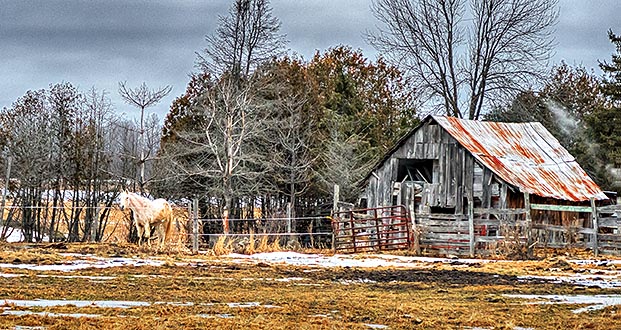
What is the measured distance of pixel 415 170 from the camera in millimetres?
34969

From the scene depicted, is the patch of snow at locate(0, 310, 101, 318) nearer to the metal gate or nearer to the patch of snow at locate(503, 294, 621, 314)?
the patch of snow at locate(503, 294, 621, 314)

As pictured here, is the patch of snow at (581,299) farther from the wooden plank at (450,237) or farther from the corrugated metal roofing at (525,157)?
the corrugated metal roofing at (525,157)

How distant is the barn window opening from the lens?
3441 centimetres

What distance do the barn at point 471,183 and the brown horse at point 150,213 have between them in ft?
25.3

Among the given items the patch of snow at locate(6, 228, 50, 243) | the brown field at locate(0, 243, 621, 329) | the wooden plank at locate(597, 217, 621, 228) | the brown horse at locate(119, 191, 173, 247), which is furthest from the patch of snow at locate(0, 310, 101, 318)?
A: the patch of snow at locate(6, 228, 50, 243)

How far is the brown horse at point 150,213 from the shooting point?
28.0m

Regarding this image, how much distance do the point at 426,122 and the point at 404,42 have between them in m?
17.5

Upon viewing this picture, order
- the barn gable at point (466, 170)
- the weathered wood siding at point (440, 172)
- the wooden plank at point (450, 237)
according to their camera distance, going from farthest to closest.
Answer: the weathered wood siding at point (440, 172) → the barn gable at point (466, 170) → the wooden plank at point (450, 237)

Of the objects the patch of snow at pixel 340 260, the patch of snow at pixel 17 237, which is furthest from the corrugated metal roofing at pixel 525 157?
the patch of snow at pixel 17 237

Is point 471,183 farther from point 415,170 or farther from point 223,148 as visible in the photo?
point 223,148

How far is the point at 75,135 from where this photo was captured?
40688 millimetres

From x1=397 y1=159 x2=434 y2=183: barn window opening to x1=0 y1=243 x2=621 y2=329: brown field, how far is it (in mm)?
12024

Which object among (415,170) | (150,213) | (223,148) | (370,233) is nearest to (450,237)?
(370,233)

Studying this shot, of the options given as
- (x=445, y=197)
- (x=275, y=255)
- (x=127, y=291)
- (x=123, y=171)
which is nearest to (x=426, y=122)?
(x=445, y=197)
